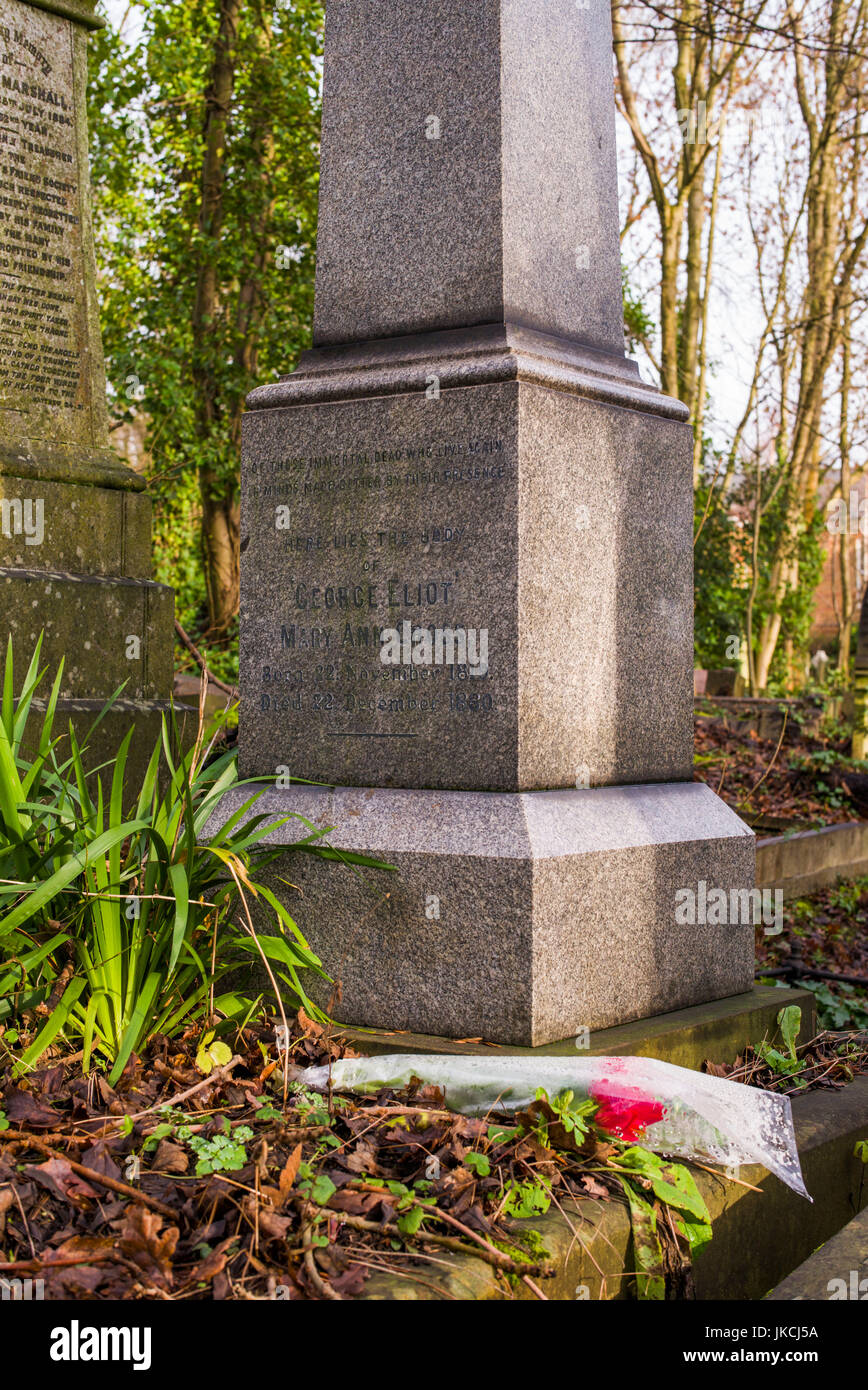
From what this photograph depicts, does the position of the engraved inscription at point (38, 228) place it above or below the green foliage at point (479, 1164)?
above

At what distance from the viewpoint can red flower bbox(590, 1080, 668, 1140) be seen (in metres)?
2.94

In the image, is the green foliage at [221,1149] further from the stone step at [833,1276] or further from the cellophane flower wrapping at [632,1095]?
the stone step at [833,1276]

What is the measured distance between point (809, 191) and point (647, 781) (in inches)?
705

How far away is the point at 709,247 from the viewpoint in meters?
17.2

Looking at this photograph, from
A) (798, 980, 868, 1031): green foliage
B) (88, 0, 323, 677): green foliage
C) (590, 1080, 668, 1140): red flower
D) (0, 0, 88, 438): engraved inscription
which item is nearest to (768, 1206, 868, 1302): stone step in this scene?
(590, 1080, 668, 1140): red flower

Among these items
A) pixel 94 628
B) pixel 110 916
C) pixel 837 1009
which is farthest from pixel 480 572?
pixel 94 628

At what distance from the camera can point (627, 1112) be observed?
294 centimetres

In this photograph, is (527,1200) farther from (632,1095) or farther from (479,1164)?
(632,1095)

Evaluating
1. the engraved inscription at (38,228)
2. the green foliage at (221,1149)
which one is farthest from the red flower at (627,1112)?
the engraved inscription at (38,228)

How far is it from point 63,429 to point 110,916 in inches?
159

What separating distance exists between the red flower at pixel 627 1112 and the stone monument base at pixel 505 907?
47 cm

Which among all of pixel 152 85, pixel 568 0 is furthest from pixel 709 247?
pixel 568 0

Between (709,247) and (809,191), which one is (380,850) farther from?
(809,191)

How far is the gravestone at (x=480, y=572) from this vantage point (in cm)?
361
